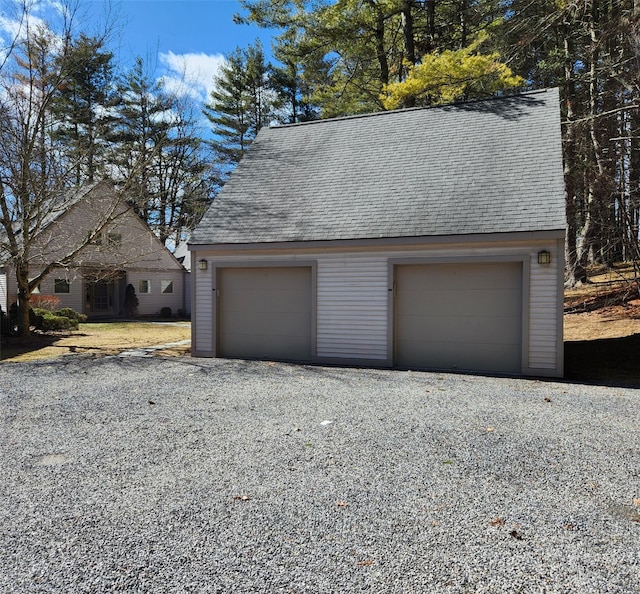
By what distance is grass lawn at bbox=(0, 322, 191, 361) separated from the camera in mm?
10520

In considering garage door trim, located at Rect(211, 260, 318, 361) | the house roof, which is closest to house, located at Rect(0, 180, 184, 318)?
the house roof

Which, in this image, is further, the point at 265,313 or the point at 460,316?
the point at 265,313

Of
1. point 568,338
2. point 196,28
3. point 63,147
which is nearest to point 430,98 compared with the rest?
point 196,28

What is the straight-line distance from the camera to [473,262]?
8.15m

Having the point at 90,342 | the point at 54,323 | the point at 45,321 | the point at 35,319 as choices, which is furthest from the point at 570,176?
the point at 35,319

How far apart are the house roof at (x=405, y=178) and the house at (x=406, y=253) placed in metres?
0.04

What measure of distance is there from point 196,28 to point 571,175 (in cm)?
1312

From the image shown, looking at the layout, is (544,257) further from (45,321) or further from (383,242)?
(45,321)

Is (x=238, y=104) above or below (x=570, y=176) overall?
above

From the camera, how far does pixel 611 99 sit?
13477mm

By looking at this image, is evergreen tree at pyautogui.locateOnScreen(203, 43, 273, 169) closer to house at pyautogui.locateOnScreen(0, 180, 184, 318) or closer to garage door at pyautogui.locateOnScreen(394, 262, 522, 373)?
house at pyautogui.locateOnScreen(0, 180, 184, 318)

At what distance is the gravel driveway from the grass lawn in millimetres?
4775

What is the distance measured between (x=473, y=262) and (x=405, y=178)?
2.63m

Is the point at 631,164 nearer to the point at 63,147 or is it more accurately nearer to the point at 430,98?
the point at 430,98
